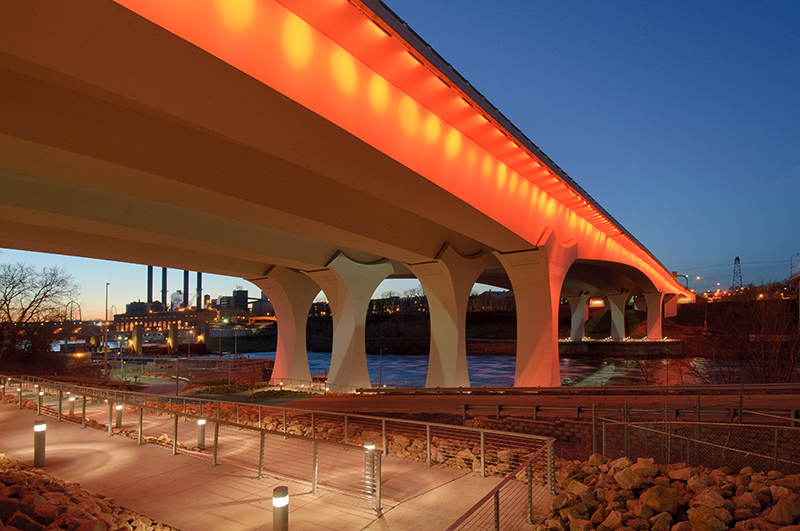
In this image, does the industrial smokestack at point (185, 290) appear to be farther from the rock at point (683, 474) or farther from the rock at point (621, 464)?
the rock at point (683, 474)

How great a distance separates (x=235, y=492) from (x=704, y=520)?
20.2ft

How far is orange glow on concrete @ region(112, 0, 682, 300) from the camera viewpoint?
7.18m

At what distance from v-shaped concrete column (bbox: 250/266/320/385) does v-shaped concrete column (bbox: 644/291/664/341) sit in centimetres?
4864

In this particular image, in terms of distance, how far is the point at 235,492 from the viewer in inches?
284

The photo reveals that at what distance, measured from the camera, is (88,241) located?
22875 millimetres

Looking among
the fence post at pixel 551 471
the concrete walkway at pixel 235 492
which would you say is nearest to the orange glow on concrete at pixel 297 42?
the concrete walkway at pixel 235 492

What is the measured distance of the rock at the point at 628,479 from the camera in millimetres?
6703

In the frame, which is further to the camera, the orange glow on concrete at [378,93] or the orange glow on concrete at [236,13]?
the orange glow on concrete at [378,93]

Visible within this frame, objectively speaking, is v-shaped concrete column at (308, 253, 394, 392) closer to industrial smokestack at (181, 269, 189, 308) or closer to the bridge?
the bridge

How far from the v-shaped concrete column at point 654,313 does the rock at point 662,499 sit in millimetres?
63798

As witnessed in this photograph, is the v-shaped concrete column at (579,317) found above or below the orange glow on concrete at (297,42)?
below

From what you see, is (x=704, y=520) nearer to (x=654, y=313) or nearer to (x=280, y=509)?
(x=280, y=509)

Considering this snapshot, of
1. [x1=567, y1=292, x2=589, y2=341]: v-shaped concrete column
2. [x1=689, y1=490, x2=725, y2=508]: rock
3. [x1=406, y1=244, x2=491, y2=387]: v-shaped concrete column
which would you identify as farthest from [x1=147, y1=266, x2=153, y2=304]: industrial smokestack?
[x1=689, y1=490, x2=725, y2=508]: rock

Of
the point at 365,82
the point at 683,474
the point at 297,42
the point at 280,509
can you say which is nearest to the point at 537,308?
the point at 365,82
